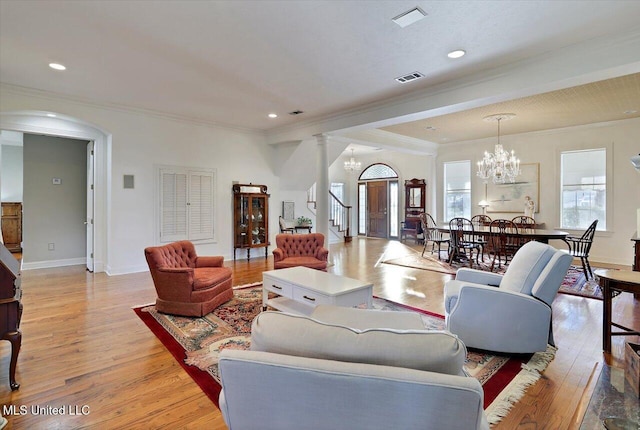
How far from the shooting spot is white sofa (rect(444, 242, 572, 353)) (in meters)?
2.59

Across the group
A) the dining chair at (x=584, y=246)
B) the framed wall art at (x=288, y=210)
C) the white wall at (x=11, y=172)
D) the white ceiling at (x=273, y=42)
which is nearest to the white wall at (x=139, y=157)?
the white ceiling at (x=273, y=42)

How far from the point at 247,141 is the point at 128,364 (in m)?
5.64

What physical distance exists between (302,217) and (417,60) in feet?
18.9

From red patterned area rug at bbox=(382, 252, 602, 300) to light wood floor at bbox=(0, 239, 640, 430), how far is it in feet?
1.09

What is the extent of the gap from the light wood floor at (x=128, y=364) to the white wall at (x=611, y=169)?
3.17m

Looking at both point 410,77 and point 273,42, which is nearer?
point 273,42

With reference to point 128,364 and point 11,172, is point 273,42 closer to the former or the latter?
point 128,364

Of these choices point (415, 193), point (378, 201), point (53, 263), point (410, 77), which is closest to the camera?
point (410, 77)

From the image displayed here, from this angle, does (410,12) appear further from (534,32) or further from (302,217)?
(302,217)

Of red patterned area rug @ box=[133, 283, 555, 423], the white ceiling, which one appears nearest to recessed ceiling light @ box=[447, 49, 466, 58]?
the white ceiling

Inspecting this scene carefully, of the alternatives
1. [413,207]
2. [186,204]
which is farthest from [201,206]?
[413,207]

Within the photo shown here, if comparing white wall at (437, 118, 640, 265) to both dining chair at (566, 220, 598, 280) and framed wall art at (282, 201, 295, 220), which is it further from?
framed wall art at (282, 201, 295, 220)

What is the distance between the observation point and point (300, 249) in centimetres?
513

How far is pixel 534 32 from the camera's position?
3.06m
